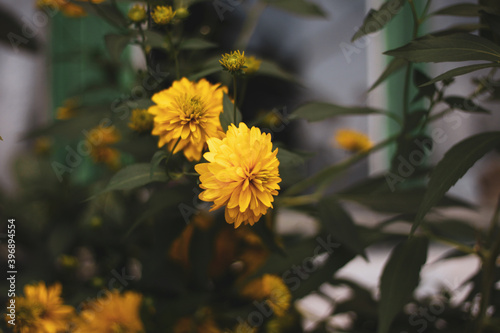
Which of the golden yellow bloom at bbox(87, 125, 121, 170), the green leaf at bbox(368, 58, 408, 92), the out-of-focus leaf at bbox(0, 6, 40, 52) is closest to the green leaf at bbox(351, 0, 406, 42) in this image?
the green leaf at bbox(368, 58, 408, 92)

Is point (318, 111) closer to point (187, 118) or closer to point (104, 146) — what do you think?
point (187, 118)

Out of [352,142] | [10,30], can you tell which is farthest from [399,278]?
[10,30]

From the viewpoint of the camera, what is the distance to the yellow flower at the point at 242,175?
0.73 feet

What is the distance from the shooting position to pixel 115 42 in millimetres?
352

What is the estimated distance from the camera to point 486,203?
3.86 feet

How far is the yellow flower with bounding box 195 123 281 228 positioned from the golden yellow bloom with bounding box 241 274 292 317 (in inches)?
9.2

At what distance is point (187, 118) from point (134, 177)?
0.20 feet

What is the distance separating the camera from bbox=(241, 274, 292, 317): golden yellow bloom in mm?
450

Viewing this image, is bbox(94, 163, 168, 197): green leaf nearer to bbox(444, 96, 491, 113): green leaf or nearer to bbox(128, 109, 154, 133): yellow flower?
bbox(128, 109, 154, 133): yellow flower

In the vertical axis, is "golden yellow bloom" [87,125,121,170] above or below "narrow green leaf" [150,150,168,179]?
above

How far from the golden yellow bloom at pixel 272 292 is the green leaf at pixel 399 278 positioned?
0.11 meters

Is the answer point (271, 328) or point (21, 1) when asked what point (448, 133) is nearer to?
point (271, 328)

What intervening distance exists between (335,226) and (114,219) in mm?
375

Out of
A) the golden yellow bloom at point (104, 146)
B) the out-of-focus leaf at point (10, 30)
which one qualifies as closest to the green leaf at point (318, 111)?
the golden yellow bloom at point (104, 146)
